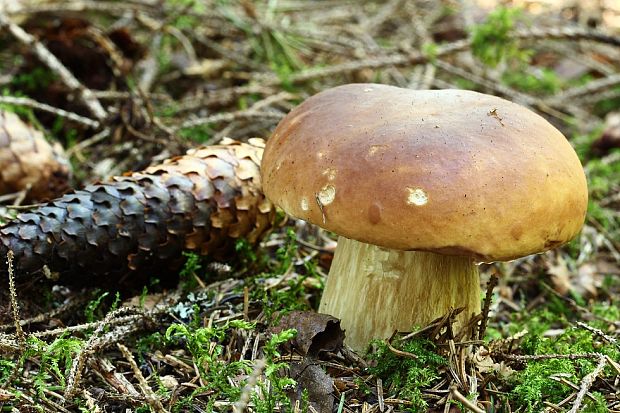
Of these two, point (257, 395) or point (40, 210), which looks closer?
point (257, 395)

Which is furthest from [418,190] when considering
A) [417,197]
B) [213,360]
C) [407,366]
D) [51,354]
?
[51,354]

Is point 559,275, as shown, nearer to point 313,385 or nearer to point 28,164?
point 313,385

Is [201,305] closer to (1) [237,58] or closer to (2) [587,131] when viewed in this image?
(1) [237,58]

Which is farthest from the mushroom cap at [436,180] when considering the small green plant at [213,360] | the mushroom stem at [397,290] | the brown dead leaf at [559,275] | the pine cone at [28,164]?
the pine cone at [28,164]

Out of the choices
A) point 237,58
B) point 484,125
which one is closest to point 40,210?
point 484,125

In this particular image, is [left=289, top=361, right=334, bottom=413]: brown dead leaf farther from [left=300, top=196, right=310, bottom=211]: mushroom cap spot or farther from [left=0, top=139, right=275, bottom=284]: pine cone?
[left=0, top=139, right=275, bottom=284]: pine cone

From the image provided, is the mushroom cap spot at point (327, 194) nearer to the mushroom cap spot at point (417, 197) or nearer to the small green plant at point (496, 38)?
the mushroom cap spot at point (417, 197)
